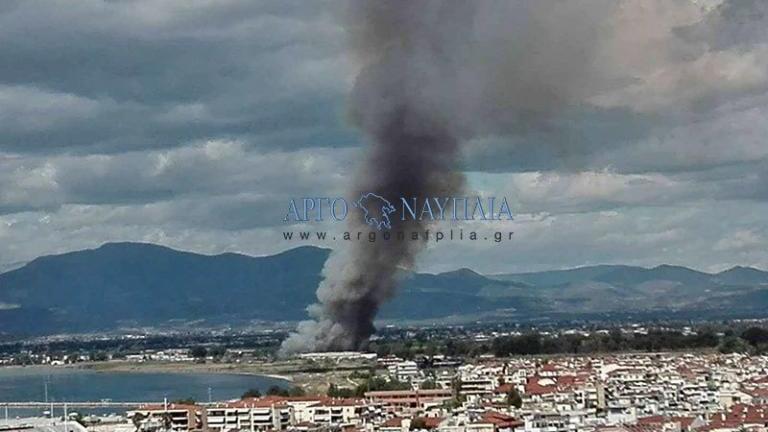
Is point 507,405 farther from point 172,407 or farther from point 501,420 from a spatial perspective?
point 172,407

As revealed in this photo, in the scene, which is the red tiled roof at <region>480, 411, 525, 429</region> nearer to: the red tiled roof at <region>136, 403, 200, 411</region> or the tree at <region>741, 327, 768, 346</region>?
the red tiled roof at <region>136, 403, 200, 411</region>

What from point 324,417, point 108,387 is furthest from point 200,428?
point 108,387

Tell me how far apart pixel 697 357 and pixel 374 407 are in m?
31.6

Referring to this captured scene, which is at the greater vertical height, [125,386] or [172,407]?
[125,386]

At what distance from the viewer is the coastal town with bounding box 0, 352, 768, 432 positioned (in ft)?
147

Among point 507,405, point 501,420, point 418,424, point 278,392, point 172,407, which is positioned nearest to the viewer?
point 501,420

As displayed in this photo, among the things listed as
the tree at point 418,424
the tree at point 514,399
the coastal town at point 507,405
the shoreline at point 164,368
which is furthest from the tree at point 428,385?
the shoreline at point 164,368

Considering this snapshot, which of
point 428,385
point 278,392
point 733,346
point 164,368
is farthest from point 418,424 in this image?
point 164,368

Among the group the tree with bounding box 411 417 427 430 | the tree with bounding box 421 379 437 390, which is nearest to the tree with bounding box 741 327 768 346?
the tree with bounding box 421 379 437 390

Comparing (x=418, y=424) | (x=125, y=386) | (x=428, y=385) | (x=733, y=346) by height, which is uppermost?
(x=733, y=346)

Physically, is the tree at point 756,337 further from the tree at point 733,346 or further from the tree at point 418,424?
the tree at point 418,424

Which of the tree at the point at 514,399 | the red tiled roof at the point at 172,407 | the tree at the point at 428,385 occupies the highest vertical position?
the tree at the point at 428,385

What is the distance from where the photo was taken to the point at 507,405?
5428cm

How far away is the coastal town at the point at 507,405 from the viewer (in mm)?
44781
